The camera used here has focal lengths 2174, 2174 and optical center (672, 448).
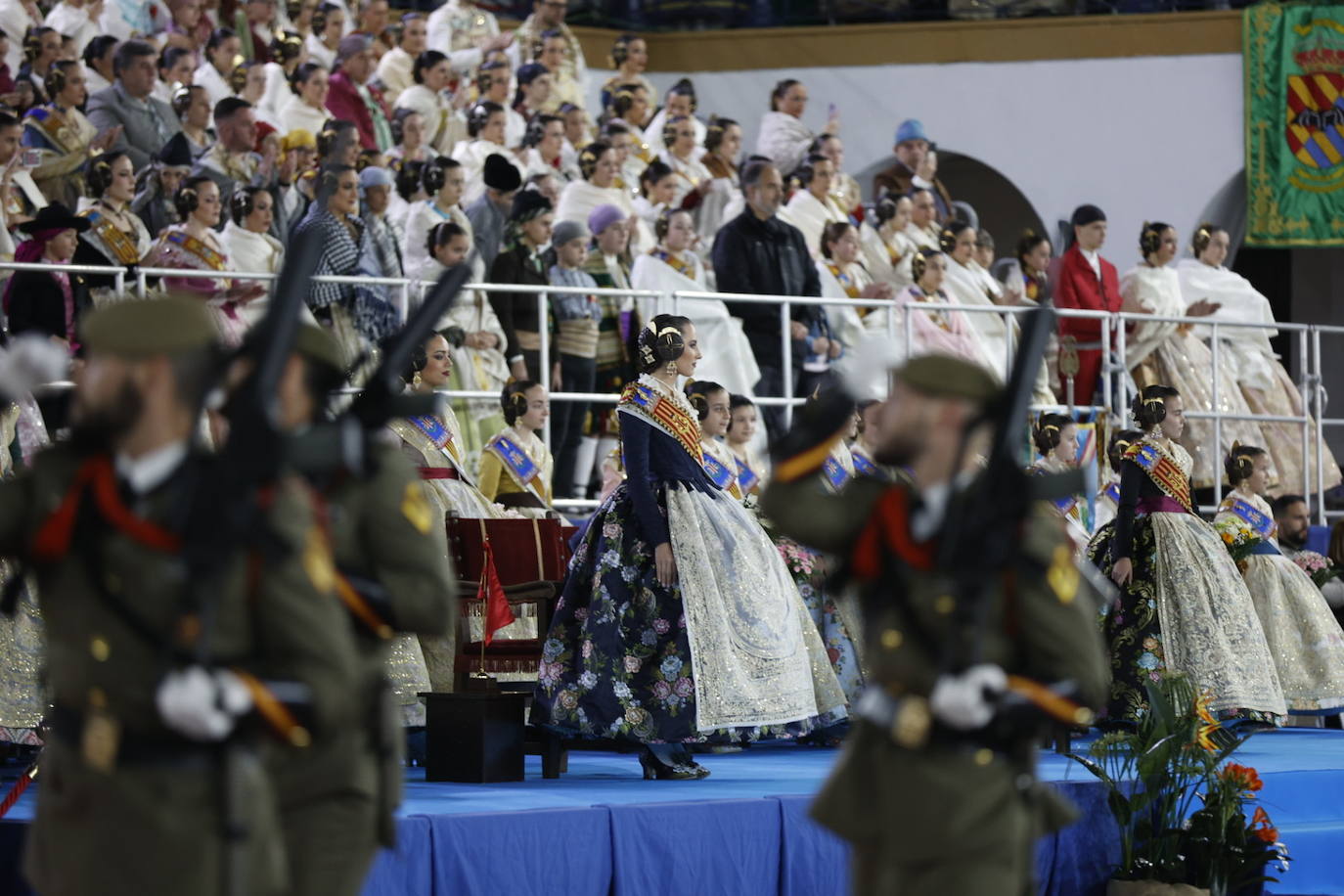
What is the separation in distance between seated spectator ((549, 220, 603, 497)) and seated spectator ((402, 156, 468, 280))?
17.6 inches

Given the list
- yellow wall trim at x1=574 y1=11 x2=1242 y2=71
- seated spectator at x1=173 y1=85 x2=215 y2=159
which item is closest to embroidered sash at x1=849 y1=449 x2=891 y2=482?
seated spectator at x1=173 y1=85 x2=215 y2=159

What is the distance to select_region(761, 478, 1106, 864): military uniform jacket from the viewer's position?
11.5 ft

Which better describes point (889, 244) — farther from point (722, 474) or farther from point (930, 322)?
point (722, 474)

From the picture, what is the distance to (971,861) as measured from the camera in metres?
3.52

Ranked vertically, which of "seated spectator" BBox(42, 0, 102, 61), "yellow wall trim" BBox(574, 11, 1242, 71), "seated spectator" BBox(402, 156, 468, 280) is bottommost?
"seated spectator" BBox(402, 156, 468, 280)

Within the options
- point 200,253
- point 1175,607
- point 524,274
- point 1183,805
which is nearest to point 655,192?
point 524,274

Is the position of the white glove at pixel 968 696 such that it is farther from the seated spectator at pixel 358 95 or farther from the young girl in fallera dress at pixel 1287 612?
the seated spectator at pixel 358 95

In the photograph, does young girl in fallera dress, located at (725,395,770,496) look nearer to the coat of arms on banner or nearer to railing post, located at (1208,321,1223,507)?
Result: railing post, located at (1208,321,1223,507)

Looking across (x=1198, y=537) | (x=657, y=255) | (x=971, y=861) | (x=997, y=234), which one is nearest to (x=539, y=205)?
(x=657, y=255)

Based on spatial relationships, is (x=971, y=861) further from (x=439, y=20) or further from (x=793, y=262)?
(x=439, y=20)

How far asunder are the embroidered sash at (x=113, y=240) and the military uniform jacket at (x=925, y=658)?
5.53m

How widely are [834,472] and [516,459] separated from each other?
128cm

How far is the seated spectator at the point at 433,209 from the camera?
988 cm

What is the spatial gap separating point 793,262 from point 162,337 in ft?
24.8
